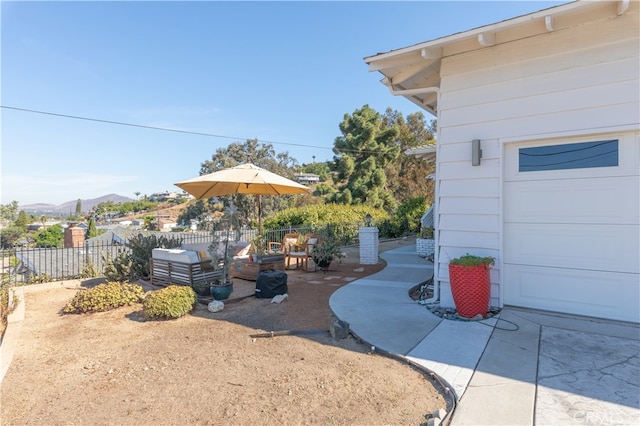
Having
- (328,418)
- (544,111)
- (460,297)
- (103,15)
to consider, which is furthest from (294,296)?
(103,15)

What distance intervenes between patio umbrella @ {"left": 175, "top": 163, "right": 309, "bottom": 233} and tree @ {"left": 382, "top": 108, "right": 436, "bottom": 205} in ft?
63.4

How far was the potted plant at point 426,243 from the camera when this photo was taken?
959 centimetres

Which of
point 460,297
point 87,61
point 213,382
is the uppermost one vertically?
point 87,61

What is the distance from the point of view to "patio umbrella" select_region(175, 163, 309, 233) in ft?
21.5

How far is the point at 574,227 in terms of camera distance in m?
3.95

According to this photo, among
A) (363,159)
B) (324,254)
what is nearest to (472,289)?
(324,254)

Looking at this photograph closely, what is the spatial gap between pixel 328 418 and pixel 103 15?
33.5ft

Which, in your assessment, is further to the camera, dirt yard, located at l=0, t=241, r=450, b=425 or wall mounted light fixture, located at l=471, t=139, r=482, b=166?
wall mounted light fixture, located at l=471, t=139, r=482, b=166

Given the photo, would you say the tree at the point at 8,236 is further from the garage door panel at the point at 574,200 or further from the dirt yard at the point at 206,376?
the garage door panel at the point at 574,200

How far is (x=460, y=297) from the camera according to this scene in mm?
4090

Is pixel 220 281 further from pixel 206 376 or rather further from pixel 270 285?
pixel 206 376

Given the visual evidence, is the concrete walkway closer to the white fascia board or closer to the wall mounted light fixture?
the wall mounted light fixture

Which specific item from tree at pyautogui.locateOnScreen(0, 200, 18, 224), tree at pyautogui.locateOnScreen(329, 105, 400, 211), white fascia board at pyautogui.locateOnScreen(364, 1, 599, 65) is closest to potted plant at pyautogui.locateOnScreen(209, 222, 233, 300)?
white fascia board at pyautogui.locateOnScreen(364, 1, 599, 65)

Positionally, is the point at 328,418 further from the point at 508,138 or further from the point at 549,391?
the point at 508,138
